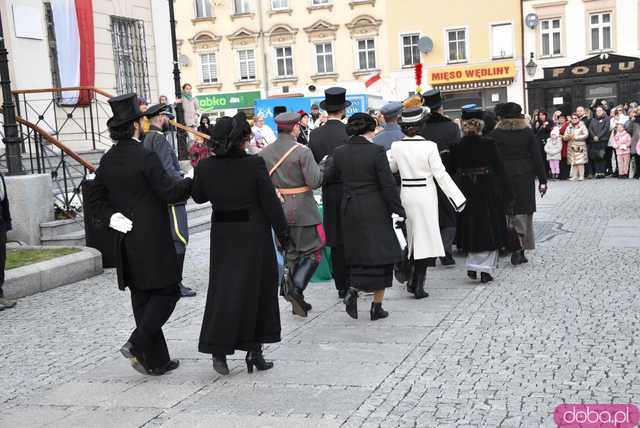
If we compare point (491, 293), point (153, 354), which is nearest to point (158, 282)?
point (153, 354)

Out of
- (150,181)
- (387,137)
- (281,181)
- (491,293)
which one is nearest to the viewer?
(150,181)

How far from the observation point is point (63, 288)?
9617 mm

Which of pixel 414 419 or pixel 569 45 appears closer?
pixel 414 419

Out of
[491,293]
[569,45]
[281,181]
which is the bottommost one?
[491,293]

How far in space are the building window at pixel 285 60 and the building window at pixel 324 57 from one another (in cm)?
144

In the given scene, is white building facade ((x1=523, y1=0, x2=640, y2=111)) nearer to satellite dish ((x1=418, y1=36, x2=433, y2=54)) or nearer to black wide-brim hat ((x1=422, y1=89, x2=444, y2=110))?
satellite dish ((x1=418, y1=36, x2=433, y2=54))

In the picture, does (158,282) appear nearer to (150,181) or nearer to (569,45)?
(150,181)

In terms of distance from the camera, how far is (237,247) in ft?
18.5

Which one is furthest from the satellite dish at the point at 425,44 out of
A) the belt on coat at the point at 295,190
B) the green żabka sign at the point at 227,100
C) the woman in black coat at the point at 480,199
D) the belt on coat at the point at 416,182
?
the belt on coat at the point at 295,190

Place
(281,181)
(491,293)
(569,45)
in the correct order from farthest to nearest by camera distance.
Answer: (569,45) → (491,293) → (281,181)

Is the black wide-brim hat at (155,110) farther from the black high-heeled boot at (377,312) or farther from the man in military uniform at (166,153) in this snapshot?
the black high-heeled boot at (377,312)

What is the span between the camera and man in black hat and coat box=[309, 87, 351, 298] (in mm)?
7585

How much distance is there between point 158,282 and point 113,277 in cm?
469

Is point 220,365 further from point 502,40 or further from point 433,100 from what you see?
point 502,40
